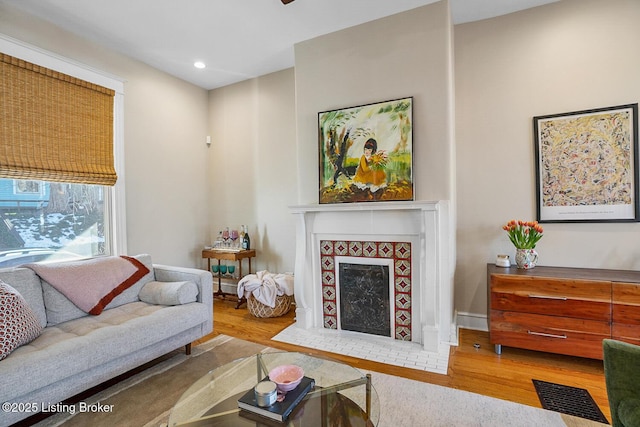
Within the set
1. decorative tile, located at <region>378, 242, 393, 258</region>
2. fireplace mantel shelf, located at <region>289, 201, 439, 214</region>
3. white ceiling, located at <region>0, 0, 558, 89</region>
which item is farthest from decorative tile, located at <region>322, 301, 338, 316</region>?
white ceiling, located at <region>0, 0, 558, 89</region>

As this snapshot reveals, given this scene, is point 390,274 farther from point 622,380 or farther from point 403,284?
point 622,380

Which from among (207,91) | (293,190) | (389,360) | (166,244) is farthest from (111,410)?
(207,91)

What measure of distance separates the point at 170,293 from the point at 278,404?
161cm

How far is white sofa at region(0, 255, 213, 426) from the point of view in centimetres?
161

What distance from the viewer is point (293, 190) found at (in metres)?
3.94

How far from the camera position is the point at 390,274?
2848 mm

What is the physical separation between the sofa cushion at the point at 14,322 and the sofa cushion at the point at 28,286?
14 cm

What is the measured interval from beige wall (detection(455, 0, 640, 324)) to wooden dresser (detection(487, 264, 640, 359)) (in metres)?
0.31

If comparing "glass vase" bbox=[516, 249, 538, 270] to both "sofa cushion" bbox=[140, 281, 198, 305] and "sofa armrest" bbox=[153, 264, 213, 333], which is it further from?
"sofa cushion" bbox=[140, 281, 198, 305]

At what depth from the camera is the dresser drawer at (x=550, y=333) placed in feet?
7.36

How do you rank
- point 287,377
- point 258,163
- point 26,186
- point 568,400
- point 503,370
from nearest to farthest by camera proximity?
point 287,377 → point 568,400 → point 503,370 → point 26,186 → point 258,163

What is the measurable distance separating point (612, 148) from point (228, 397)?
341cm

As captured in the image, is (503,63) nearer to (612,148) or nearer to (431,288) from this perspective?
(612,148)

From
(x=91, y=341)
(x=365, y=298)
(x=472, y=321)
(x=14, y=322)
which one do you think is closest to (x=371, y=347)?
(x=365, y=298)
